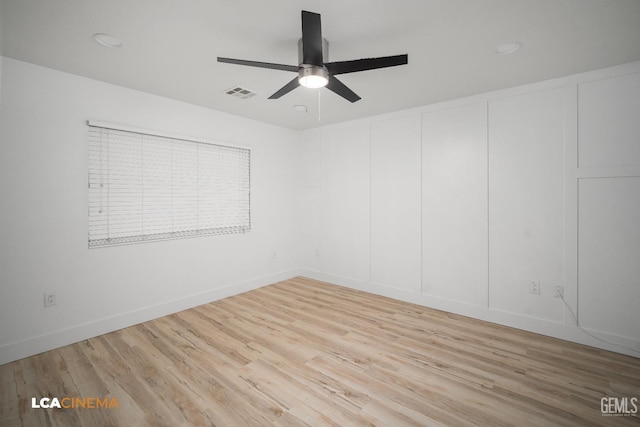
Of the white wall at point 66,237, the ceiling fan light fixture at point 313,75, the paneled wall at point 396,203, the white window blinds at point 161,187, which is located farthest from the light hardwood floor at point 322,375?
the ceiling fan light fixture at point 313,75

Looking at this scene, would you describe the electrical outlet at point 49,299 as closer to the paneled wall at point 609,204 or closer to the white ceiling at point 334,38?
the white ceiling at point 334,38

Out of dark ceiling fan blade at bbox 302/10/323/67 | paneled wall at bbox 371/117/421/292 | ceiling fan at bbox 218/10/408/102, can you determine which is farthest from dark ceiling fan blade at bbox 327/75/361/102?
paneled wall at bbox 371/117/421/292

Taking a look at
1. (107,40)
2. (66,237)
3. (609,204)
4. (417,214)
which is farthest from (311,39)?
(609,204)

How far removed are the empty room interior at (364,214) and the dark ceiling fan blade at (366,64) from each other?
1 centimetres

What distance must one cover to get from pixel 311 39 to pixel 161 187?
8.77ft

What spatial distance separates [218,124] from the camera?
4.10 meters

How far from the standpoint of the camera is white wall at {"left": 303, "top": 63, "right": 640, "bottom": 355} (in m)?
2.72

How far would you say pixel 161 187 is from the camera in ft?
11.7

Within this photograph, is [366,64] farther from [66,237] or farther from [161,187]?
[66,237]

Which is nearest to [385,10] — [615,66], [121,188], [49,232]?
[615,66]

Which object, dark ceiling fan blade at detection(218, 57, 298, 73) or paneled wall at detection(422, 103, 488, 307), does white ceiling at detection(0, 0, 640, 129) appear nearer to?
dark ceiling fan blade at detection(218, 57, 298, 73)

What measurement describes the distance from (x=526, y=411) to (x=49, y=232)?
4225mm

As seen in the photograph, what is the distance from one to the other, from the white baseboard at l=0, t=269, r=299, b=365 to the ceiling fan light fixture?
3122 mm

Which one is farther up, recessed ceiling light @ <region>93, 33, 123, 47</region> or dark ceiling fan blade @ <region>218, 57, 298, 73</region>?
recessed ceiling light @ <region>93, 33, 123, 47</region>
